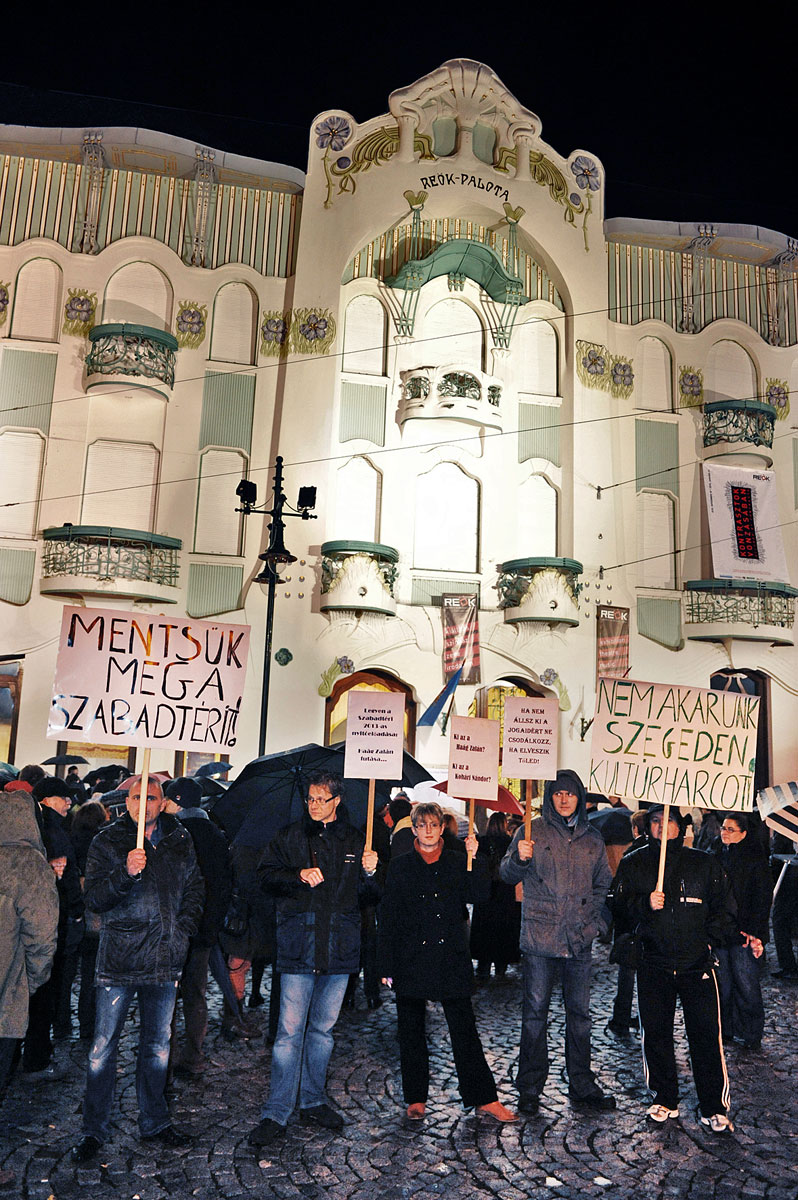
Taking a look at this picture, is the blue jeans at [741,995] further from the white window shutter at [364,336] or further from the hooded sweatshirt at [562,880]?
the white window shutter at [364,336]

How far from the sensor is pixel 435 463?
71.7 feet

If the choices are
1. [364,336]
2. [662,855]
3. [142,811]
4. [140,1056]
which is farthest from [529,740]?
[364,336]

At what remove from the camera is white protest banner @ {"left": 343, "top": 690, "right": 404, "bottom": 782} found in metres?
6.94

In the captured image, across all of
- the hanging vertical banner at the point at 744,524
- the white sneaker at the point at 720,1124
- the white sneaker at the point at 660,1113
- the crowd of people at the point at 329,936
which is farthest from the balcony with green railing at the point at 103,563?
the white sneaker at the point at 720,1124

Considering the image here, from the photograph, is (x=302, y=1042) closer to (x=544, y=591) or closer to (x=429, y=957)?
(x=429, y=957)

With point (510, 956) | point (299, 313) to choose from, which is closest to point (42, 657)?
point (299, 313)

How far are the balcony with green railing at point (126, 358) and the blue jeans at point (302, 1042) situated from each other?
1646cm

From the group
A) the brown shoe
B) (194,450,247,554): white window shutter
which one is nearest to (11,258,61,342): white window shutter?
(194,450,247,554): white window shutter

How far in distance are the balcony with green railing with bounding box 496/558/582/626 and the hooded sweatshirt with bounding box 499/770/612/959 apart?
14.3 meters

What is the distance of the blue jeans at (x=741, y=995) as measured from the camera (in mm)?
7566

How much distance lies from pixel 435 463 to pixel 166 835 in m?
17.0

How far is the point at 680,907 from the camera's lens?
5918 millimetres

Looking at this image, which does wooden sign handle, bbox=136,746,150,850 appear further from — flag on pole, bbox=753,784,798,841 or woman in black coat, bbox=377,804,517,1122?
flag on pole, bbox=753,784,798,841

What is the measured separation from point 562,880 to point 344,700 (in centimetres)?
1443
